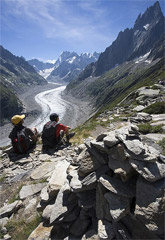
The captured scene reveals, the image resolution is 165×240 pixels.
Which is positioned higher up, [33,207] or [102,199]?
[102,199]

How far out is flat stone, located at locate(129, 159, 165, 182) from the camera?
3932 mm

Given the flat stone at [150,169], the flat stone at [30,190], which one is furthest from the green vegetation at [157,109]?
the flat stone at [30,190]

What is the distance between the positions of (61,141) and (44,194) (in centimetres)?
531

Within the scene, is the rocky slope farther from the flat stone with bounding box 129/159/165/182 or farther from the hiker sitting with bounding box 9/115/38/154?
the hiker sitting with bounding box 9/115/38/154

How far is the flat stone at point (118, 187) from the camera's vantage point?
4.23 meters

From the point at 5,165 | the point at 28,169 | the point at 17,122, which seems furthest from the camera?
the point at 17,122

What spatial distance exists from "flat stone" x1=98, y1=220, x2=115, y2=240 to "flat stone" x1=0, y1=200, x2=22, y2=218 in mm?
4142

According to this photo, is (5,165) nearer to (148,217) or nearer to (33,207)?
(33,207)

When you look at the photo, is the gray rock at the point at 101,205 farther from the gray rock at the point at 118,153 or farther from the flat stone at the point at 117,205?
the gray rock at the point at 118,153

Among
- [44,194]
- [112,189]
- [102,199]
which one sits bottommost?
[44,194]

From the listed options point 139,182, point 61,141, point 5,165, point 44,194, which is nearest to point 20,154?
point 5,165

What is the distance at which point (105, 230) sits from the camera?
14.1 feet

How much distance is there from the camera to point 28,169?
962 cm

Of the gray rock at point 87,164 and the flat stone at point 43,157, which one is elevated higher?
the gray rock at point 87,164
